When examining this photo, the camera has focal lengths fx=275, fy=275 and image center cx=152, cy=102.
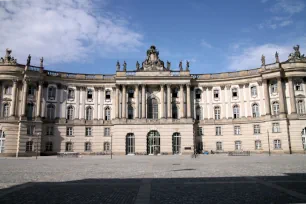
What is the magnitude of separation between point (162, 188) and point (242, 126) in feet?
171

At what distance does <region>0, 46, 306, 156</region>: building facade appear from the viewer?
57.2 meters

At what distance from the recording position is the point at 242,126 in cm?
6216

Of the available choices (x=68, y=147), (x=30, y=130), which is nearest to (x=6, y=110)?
(x=30, y=130)

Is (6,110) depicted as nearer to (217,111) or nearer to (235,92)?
(217,111)

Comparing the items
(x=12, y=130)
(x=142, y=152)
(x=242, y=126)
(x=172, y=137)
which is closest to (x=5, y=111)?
(x=12, y=130)

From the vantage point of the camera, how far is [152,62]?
64938 millimetres

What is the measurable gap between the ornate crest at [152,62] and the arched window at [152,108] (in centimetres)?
735

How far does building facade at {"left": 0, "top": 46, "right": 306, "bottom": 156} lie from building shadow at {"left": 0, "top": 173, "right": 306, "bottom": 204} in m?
42.3

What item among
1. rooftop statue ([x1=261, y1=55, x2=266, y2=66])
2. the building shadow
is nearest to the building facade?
rooftop statue ([x1=261, y1=55, x2=266, y2=66])

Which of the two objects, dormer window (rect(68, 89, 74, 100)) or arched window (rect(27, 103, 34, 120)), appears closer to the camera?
arched window (rect(27, 103, 34, 120))

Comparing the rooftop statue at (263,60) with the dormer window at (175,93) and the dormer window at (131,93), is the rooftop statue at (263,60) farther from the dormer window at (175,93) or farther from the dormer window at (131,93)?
the dormer window at (131,93)

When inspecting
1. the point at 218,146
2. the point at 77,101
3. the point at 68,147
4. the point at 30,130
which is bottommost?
the point at 218,146

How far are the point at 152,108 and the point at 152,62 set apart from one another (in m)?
11.0

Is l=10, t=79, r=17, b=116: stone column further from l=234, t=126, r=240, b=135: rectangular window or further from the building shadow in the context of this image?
l=234, t=126, r=240, b=135: rectangular window
